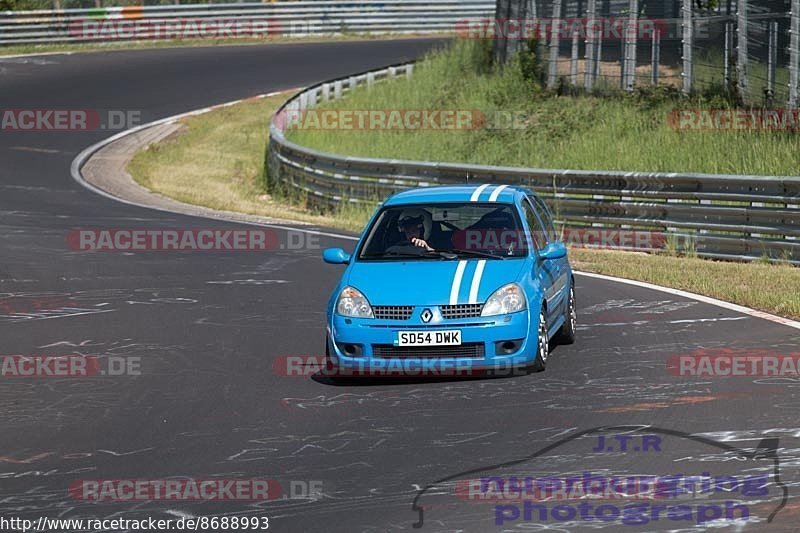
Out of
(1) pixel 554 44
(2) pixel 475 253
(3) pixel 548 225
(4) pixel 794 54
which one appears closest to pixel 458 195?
Result: (2) pixel 475 253

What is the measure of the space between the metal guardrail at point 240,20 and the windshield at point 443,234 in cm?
3836

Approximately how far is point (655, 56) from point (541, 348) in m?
17.4

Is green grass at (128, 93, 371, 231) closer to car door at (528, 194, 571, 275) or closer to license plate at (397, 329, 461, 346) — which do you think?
car door at (528, 194, 571, 275)

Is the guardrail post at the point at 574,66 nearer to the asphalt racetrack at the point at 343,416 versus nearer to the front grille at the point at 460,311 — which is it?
the asphalt racetrack at the point at 343,416

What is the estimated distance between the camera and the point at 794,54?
2303 cm

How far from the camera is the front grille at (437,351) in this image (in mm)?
10102

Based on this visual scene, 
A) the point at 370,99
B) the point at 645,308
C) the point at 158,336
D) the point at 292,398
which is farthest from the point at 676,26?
the point at 292,398

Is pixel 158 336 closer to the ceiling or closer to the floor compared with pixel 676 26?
closer to the floor

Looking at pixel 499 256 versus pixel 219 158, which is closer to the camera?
pixel 499 256

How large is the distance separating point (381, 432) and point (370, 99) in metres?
27.0

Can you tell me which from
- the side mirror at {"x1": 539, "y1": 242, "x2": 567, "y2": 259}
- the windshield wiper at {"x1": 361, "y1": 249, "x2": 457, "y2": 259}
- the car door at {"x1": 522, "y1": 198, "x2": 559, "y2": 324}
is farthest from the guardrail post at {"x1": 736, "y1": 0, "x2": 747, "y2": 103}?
the windshield wiper at {"x1": 361, "y1": 249, "x2": 457, "y2": 259}

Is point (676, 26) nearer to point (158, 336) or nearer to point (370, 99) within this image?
point (370, 99)

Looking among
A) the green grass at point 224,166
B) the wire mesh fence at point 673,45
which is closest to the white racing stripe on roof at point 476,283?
the green grass at point 224,166

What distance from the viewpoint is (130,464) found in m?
7.90
